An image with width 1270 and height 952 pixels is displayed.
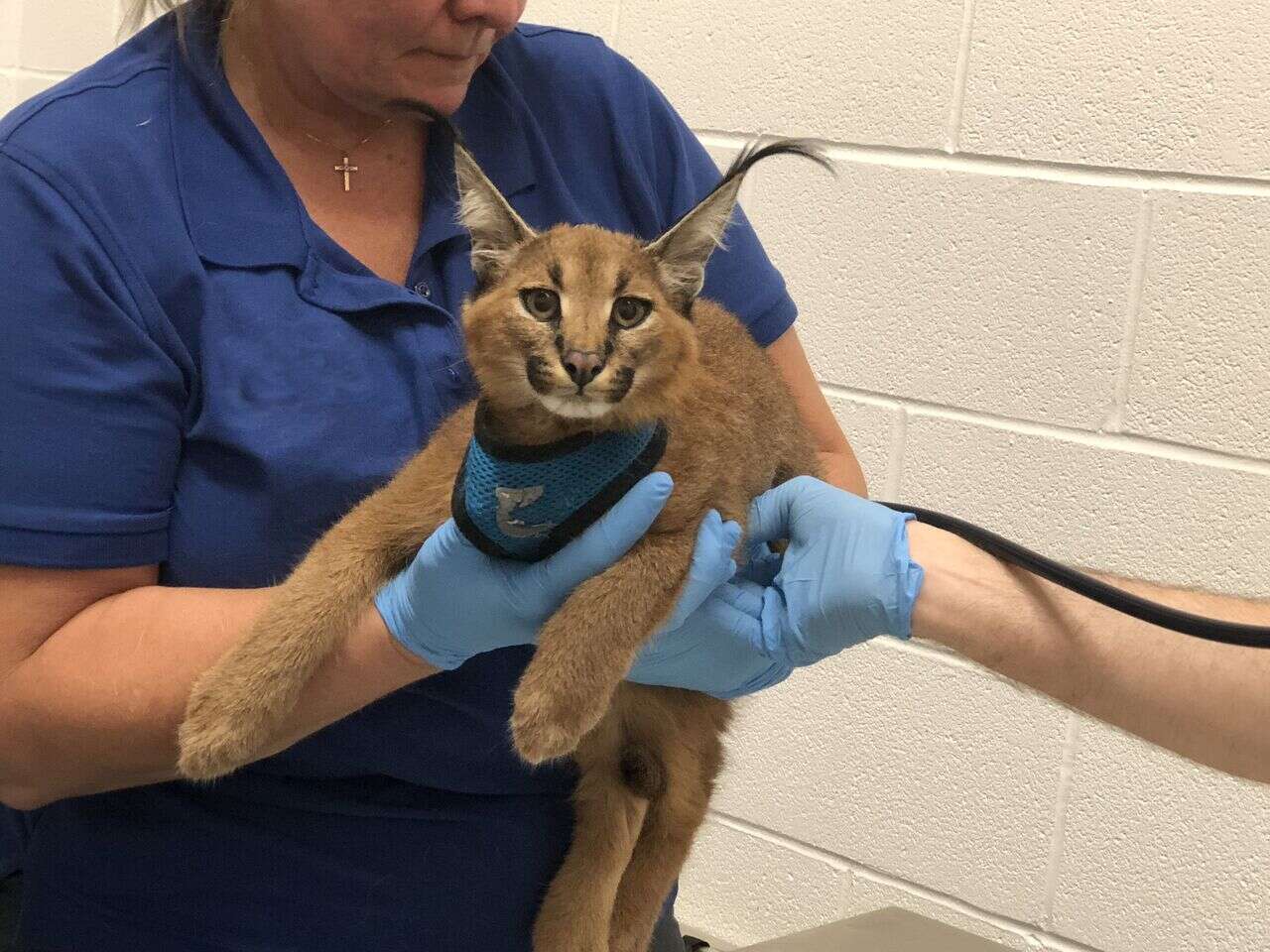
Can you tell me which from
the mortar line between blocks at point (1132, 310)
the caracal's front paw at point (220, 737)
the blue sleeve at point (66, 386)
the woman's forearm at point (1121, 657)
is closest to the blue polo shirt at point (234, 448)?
the blue sleeve at point (66, 386)

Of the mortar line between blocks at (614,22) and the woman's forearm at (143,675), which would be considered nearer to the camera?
the woman's forearm at (143,675)

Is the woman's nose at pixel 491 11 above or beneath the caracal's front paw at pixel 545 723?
above

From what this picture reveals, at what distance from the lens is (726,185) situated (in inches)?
50.4

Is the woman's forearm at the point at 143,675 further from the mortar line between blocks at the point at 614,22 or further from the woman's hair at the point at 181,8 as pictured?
the mortar line between blocks at the point at 614,22

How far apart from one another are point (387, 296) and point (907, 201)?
127 centimetres

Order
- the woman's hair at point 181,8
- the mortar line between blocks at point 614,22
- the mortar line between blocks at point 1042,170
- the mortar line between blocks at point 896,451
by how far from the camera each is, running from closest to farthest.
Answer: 1. the woman's hair at point 181,8
2. the mortar line between blocks at point 1042,170
3. the mortar line between blocks at point 896,451
4. the mortar line between blocks at point 614,22

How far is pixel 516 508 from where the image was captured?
4.23 feet

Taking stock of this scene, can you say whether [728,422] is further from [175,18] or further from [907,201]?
[907,201]

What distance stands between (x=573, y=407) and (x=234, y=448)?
435mm

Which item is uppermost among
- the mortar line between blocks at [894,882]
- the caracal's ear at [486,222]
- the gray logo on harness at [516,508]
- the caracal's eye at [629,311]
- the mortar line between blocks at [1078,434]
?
the caracal's ear at [486,222]

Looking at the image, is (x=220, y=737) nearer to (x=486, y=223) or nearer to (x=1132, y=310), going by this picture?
(x=486, y=223)

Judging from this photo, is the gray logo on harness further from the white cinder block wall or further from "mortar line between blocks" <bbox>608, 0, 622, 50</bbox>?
"mortar line between blocks" <bbox>608, 0, 622, 50</bbox>

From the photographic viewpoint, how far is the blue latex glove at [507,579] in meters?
1.30

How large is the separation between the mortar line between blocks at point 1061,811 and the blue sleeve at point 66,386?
1691mm
